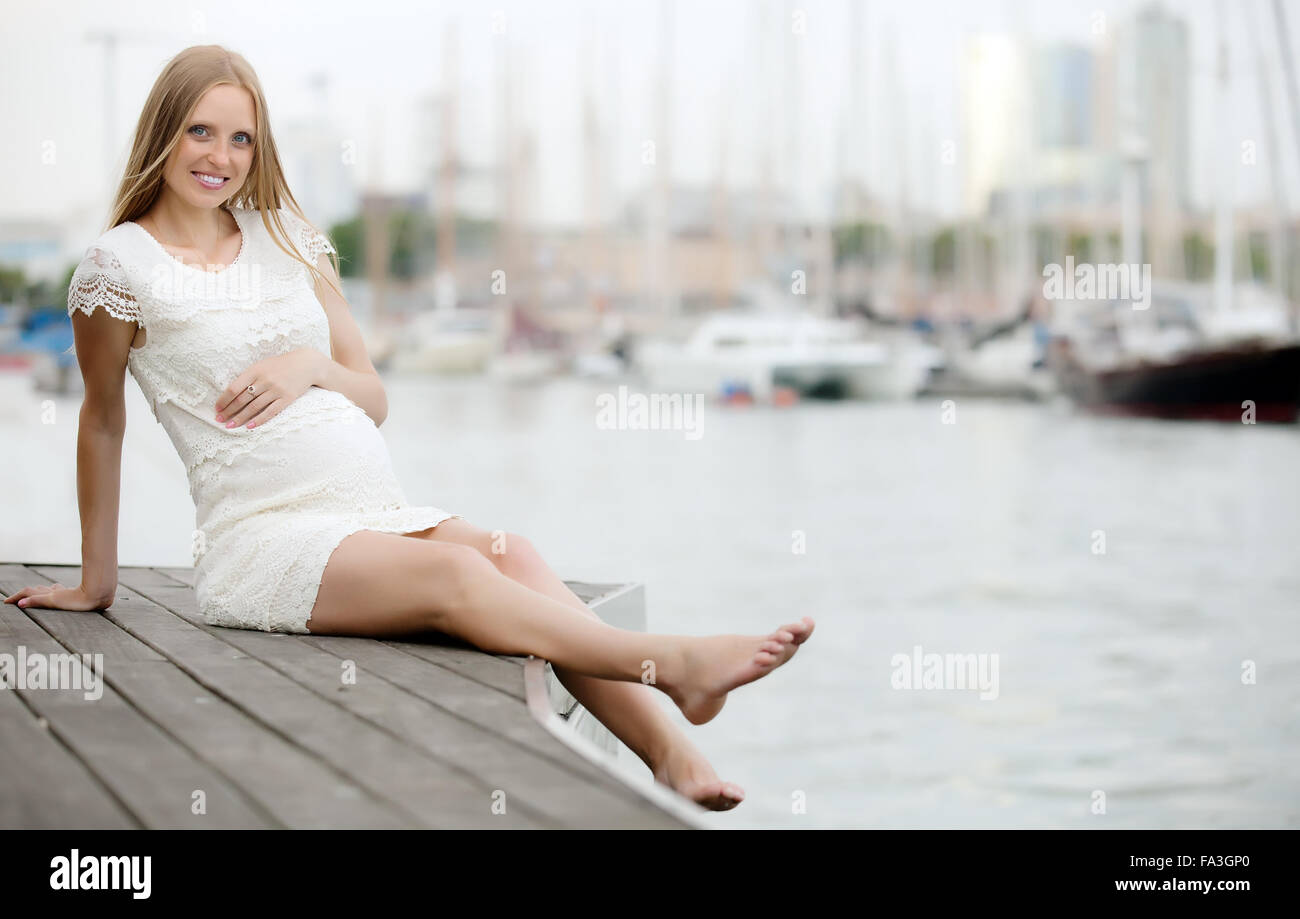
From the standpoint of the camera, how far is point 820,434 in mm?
28375

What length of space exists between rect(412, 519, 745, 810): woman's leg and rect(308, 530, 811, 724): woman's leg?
7 centimetres

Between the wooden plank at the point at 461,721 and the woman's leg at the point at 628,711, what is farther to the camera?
the woman's leg at the point at 628,711

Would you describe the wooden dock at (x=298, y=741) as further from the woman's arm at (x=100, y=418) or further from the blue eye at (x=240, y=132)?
the blue eye at (x=240, y=132)

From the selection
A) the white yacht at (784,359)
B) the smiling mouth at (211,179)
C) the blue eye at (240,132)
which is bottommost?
the smiling mouth at (211,179)

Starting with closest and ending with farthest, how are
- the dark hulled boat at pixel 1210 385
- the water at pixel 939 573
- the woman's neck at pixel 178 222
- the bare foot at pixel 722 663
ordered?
the bare foot at pixel 722 663
the woman's neck at pixel 178 222
the water at pixel 939 573
the dark hulled boat at pixel 1210 385

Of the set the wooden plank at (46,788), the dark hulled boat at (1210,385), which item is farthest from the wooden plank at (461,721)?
the dark hulled boat at (1210,385)

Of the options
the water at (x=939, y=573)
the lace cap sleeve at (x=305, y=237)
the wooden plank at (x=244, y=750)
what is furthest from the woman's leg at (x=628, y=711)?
the water at (x=939, y=573)

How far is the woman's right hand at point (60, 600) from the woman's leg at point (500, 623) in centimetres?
61

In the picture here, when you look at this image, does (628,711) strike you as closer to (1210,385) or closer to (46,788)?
(46,788)

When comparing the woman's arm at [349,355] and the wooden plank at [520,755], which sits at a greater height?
the woman's arm at [349,355]

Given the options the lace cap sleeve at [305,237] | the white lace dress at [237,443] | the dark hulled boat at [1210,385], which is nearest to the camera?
the white lace dress at [237,443]

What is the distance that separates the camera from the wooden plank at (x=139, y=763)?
5.55 ft
